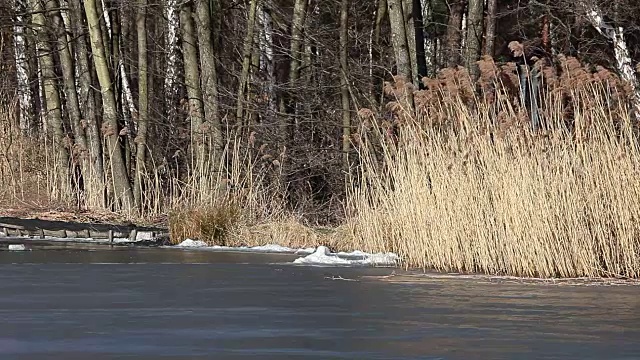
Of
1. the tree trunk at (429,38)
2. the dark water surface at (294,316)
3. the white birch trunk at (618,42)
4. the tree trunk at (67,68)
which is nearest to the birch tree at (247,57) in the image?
the tree trunk at (67,68)

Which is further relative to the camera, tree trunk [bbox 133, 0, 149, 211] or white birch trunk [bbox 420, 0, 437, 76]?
white birch trunk [bbox 420, 0, 437, 76]

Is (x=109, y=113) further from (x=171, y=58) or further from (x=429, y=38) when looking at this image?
Answer: (x=429, y=38)

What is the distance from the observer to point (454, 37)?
18.7 meters

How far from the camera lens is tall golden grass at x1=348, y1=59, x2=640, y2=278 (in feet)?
26.2

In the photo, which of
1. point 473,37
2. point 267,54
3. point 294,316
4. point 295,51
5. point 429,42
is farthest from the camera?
point 429,42

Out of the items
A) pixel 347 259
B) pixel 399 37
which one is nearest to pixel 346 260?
pixel 347 259

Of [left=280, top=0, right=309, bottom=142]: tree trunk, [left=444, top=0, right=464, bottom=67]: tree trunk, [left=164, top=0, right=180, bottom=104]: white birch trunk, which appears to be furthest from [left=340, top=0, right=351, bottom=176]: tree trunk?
[left=164, top=0, right=180, bottom=104]: white birch trunk

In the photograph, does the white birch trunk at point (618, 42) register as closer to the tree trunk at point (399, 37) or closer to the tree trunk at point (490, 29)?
the tree trunk at point (490, 29)

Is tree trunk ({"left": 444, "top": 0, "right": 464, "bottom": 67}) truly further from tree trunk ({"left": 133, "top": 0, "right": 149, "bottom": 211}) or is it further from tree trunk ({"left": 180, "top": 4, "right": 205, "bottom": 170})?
tree trunk ({"left": 133, "top": 0, "right": 149, "bottom": 211})

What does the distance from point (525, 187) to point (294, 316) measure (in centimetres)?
309

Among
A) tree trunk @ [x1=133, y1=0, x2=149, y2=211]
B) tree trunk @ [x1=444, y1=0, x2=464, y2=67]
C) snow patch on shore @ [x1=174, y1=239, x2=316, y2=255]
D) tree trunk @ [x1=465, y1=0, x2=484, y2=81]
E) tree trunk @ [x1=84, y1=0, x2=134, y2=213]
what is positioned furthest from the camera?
tree trunk @ [x1=444, y1=0, x2=464, y2=67]

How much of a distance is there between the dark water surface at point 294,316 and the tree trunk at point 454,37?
9.69m

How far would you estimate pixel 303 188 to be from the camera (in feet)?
56.1

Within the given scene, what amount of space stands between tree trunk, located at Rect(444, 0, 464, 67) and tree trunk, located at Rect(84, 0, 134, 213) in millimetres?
5029
